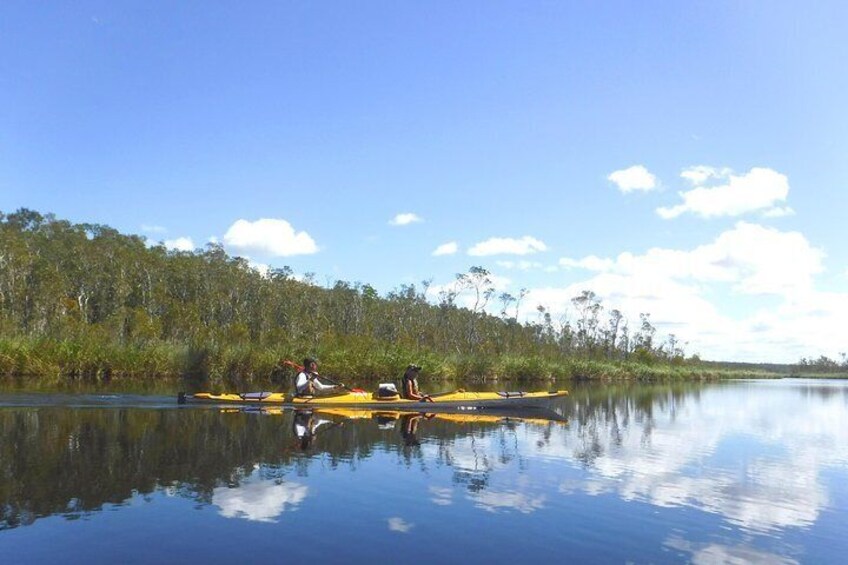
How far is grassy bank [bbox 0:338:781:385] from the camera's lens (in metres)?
27.5

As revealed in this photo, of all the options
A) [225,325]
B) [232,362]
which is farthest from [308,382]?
[225,325]

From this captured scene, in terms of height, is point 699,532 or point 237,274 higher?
point 237,274

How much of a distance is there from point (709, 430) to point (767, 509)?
1028cm

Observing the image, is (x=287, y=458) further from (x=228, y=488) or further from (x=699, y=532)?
(x=699, y=532)

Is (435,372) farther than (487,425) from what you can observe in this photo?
Yes

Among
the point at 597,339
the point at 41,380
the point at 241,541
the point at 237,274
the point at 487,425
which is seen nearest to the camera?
the point at 241,541

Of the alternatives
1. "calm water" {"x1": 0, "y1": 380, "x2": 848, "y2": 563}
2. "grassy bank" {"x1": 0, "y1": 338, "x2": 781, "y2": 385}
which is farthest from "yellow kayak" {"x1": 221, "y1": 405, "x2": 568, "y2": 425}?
"grassy bank" {"x1": 0, "y1": 338, "x2": 781, "y2": 385}

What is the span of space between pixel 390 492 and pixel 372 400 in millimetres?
10150

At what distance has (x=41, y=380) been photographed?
25.3 metres

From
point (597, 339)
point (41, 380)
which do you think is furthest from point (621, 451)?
point (597, 339)

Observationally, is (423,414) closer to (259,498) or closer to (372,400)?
(372,400)

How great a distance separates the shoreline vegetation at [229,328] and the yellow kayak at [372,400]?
39.2 ft

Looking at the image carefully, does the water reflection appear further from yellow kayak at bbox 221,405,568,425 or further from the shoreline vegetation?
the shoreline vegetation

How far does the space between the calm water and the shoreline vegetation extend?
14442 mm
